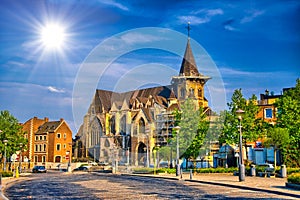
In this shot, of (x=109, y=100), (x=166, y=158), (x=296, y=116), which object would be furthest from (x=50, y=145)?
(x=296, y=116)

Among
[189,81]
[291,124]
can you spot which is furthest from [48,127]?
[291,124]

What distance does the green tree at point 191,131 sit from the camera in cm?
5212

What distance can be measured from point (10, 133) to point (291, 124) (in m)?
39.8

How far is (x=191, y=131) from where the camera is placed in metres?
53.1

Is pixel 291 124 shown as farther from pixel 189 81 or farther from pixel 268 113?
pixel 189 81

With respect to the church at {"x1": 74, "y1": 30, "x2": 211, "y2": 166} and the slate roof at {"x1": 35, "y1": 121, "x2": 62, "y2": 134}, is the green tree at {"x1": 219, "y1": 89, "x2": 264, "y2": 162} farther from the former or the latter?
the slate roof at {"x1": 35, "y1": 121, "x2": 62, "y2": 134}

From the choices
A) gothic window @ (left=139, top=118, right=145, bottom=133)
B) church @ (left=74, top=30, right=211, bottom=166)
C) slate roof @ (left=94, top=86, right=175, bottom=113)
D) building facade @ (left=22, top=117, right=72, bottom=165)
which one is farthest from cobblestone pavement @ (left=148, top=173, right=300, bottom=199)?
building facade @ (left=22, top=117, right=72, bottom=165)

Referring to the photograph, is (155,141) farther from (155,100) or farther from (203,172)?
(203,172)

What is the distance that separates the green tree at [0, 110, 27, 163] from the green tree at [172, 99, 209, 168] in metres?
24.2

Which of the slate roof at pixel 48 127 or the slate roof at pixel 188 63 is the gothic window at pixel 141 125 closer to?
the slate roof at pixel 188 63

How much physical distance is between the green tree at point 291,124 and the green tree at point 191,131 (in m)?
9.88

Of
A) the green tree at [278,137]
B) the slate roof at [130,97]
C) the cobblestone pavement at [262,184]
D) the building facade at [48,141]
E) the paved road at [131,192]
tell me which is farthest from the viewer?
the slate roof at [130,97]

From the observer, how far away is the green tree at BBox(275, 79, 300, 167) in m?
46.7

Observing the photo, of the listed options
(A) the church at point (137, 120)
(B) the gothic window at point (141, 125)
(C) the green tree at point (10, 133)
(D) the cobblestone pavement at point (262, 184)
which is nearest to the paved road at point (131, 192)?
(D) the cobblestone pavement at point (262, 184)
